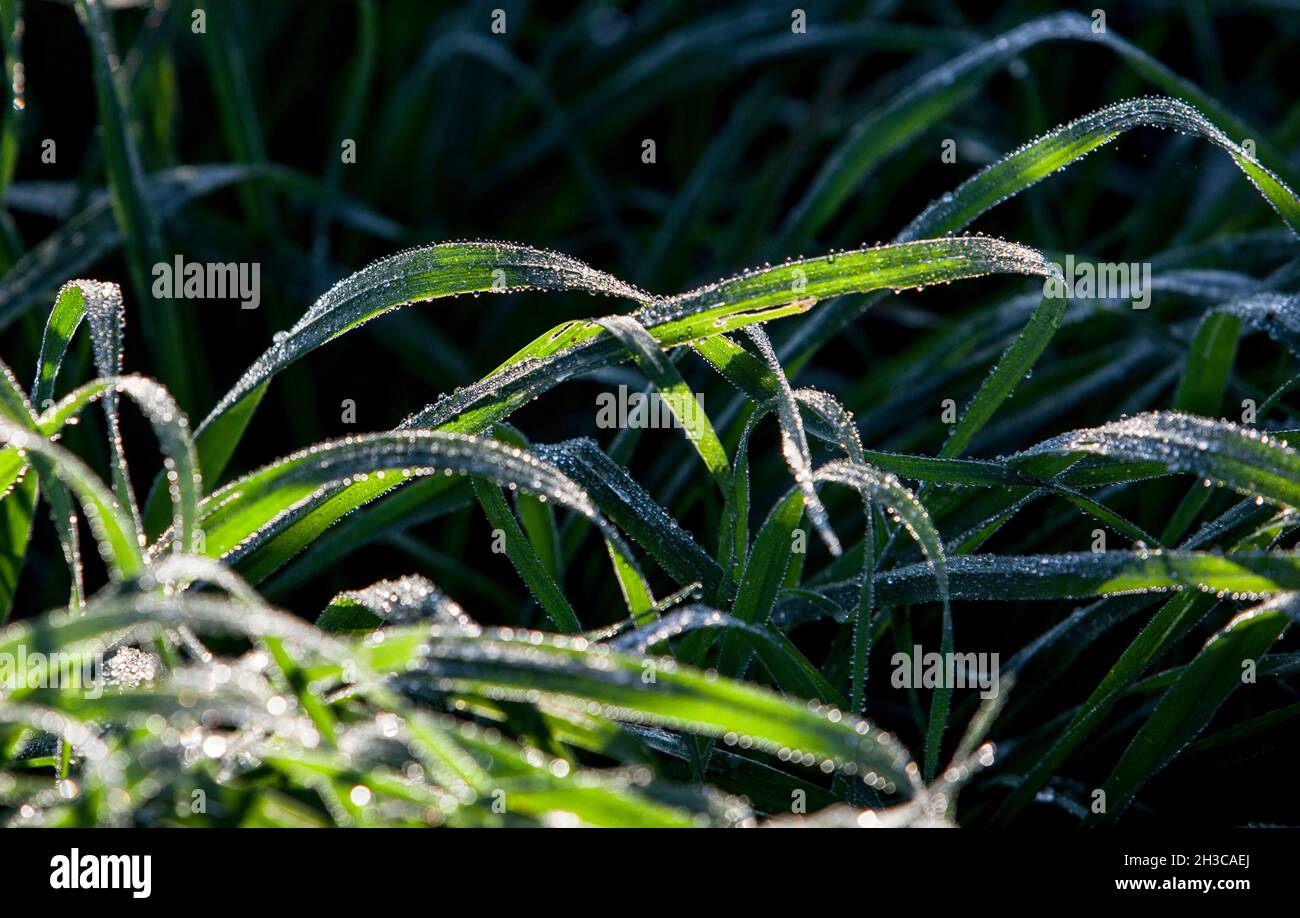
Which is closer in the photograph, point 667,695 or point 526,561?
point 667,695

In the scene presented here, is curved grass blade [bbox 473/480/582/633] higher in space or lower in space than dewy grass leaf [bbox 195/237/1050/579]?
lower

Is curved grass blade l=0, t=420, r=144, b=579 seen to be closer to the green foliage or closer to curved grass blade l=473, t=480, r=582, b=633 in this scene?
the green foliage

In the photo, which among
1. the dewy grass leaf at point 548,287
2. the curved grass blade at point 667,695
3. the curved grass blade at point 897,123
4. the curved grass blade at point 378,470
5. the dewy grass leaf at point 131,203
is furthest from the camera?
the curved grass blade at point 897,123

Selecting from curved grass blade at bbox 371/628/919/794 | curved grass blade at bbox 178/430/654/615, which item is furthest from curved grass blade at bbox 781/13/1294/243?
curved grass blade at bbox 371/628/919/794

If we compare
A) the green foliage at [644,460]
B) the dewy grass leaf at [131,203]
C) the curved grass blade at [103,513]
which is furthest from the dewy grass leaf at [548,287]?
the dewy grass leaf at [131,203]

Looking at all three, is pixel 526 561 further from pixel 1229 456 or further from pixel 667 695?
pixel 1229 456

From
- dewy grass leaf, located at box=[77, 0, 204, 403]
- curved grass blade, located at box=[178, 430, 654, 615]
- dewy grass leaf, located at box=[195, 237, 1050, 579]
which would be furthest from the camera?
dewy grass leaf, located at box=[77, 0, 204, 403]

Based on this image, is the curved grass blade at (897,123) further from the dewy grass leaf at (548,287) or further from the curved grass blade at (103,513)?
the curved grass blade at (103,513)

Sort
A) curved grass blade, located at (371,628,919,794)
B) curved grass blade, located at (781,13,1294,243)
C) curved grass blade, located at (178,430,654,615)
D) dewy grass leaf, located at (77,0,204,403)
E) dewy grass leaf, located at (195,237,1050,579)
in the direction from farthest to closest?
curved grass blade, located at (781,13,1294,243) → dewy grass leaf, located at (77,0,204,403) → dewy grass leaf, located at (195,237,1050,579) → curved grass blade, located at (178,430,654,615) → curved grass blade, located at (371,628,919,794)

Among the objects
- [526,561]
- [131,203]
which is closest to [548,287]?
[526,561]

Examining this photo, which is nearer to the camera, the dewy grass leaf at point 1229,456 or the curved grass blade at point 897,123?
the dewy grass leaf at point 1229,456

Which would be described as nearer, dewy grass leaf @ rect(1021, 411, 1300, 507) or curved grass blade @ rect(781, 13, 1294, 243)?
dewy grass leaf @ rect(1021, 411, 1300, 507)

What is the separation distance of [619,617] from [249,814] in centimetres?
53

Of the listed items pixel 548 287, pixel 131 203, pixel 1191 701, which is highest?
pixel 131 203
